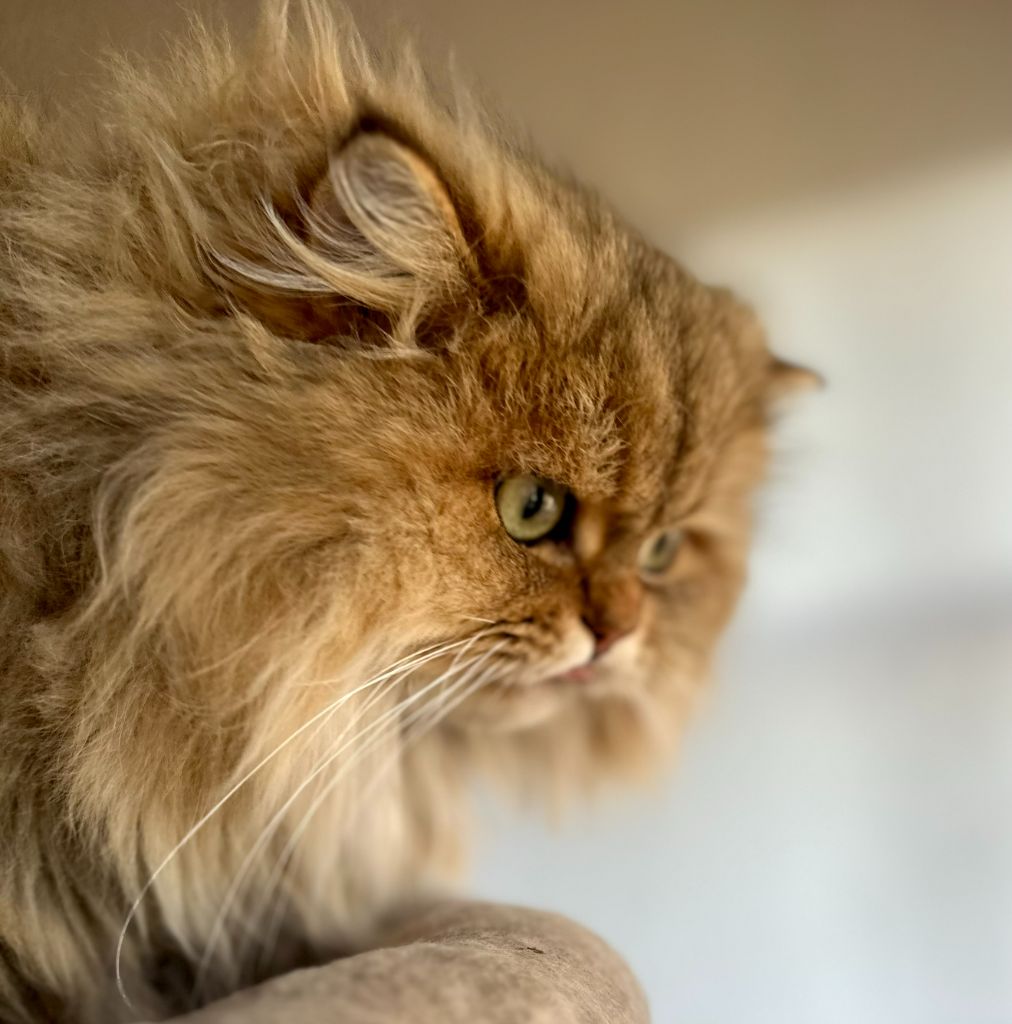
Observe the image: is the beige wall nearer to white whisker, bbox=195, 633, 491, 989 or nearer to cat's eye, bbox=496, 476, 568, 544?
cat's eye, bbox=496, 476, 568, 544

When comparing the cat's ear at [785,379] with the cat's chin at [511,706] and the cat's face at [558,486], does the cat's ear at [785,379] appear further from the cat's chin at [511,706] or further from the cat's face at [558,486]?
the cat's chin at [511,706]

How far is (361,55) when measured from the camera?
762mm

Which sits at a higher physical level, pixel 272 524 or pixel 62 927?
pixel 272 524

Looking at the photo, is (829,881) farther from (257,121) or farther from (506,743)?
(257,121)

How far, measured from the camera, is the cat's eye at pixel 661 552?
3.29 ft

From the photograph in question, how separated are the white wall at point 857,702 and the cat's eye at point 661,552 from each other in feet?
0.93

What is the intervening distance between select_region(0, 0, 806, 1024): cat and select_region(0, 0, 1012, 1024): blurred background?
22.1 inches

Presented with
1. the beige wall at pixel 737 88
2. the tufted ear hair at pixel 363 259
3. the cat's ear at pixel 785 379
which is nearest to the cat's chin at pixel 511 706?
the tufted ear hair at pixel 363 259

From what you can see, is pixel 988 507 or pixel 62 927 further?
pixel 988 507

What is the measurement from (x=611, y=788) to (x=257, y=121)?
872mm

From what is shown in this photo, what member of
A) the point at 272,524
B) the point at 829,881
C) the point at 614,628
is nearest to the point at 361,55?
the point at 272,524

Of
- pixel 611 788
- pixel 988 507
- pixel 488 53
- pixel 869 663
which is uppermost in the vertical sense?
pixel 488 53

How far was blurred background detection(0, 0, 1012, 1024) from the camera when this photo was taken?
1.31m

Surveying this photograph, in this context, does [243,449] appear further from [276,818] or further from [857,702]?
[857,702]
